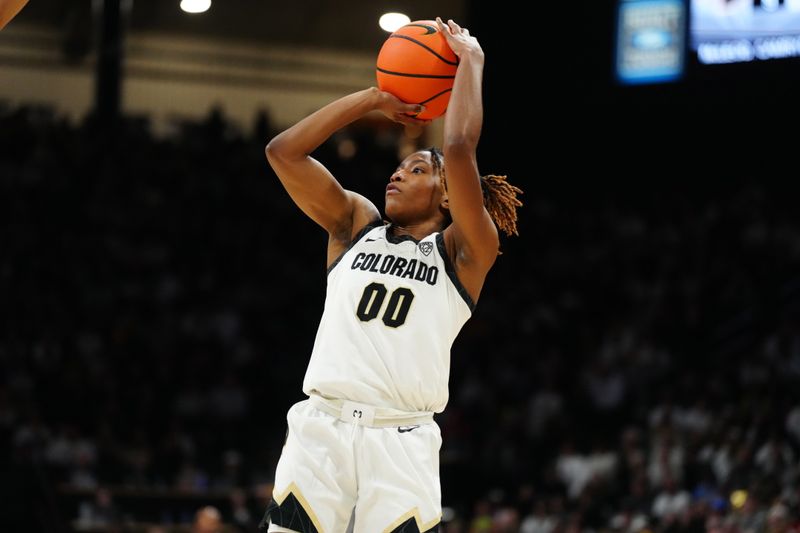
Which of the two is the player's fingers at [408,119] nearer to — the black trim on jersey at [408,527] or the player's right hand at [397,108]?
the player's right hand at [397,108]

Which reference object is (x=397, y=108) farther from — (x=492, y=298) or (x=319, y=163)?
(x=492, y=298)

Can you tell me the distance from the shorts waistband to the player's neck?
717 mm

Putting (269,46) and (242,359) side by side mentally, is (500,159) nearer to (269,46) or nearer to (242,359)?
(269,46)

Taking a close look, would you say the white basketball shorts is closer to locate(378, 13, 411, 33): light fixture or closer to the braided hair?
the braided hair

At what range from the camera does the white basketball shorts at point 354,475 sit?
395 centimetres

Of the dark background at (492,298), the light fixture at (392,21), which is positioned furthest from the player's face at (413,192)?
the dark background at (492,298)

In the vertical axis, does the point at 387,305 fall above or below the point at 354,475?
above

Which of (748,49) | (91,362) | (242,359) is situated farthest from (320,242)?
(748,49)

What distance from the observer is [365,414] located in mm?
4031

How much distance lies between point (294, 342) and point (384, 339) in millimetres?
12038

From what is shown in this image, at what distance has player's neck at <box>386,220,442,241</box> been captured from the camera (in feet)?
14.7

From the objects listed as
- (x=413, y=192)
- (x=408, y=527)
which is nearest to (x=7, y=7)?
(x=413, y=192)

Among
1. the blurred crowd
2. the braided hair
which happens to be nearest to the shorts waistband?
the braided hair

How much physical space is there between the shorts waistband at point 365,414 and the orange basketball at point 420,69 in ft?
3.73
